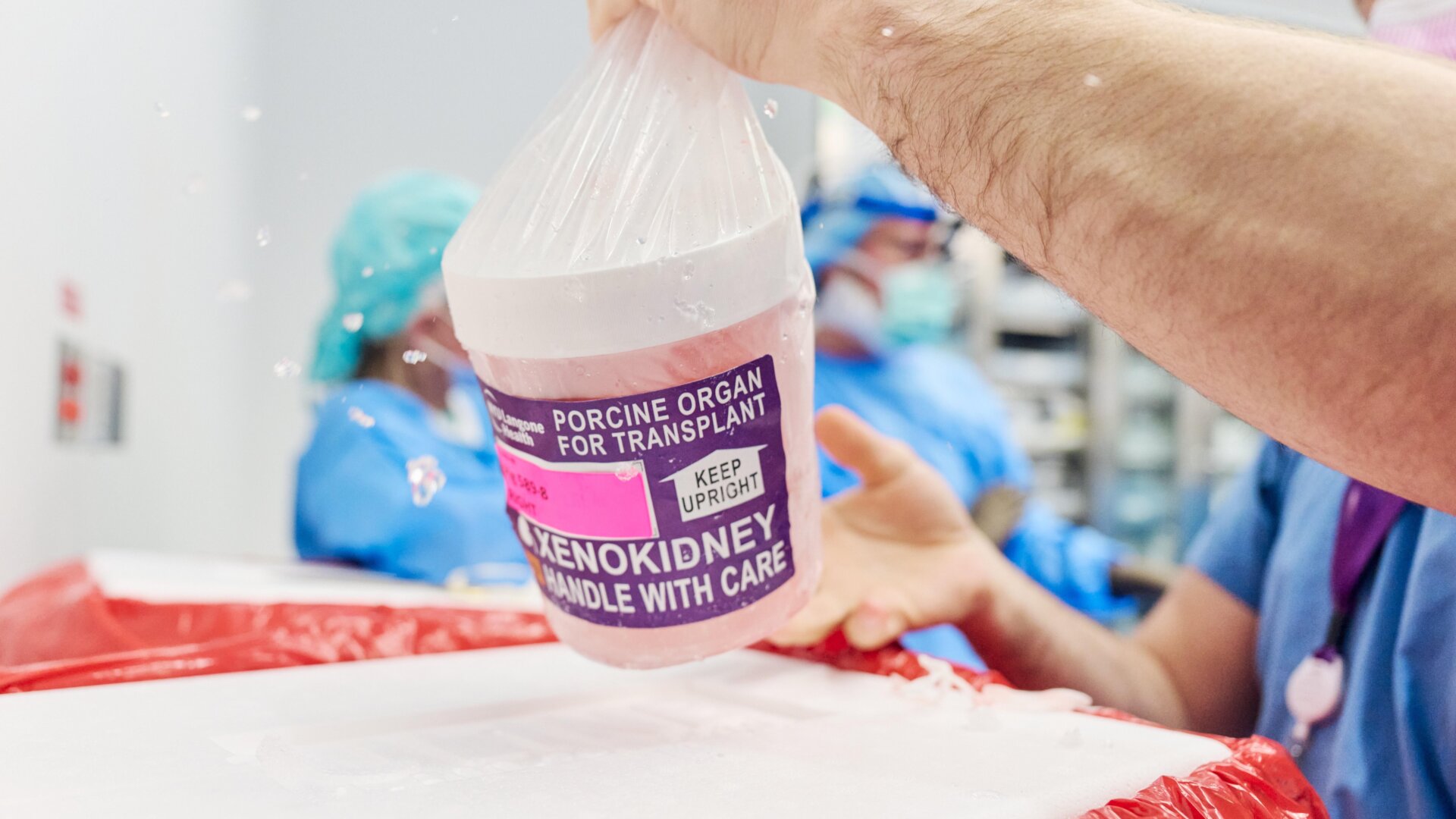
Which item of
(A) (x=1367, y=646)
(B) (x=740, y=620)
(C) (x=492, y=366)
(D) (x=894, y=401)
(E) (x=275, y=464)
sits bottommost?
(E) (x=275, y=464)

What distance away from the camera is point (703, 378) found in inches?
18.1

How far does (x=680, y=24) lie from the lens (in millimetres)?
492

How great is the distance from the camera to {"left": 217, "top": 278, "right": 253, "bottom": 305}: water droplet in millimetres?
2240

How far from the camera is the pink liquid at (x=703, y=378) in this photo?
0.46 m

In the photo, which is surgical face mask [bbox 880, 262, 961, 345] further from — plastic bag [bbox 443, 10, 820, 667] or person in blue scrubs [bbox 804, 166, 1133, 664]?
plastic bag [bbox 443, 10, 820, 667]

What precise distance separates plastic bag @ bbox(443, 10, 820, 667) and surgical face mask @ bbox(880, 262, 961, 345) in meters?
1.86

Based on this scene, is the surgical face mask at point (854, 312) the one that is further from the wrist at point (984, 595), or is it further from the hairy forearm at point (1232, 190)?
the hairy forearm at point (1232, 190)

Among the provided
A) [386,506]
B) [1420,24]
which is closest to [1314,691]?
[1420,24]

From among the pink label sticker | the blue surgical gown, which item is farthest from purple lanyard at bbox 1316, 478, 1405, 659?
the blue surgical gown

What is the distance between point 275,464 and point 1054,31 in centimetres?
272

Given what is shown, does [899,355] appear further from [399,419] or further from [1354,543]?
[1354,543]

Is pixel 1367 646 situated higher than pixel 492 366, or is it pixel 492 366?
pixel 492 366

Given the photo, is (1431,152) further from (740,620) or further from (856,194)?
(856,194)

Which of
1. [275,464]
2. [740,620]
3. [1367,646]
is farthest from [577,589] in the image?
[275,464]
